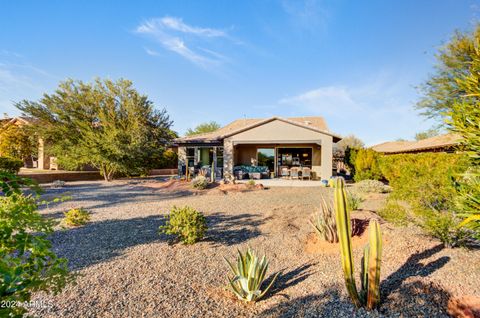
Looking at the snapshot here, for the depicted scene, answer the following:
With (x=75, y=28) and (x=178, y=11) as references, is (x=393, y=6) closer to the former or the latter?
(x=178, y=11)

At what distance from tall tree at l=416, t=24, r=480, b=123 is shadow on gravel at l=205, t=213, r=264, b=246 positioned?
1411 cm

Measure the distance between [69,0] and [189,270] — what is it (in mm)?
10577

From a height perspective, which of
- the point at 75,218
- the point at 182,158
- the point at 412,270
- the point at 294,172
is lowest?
the point at 412,270

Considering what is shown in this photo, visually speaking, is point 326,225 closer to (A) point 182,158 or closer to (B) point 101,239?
(B) point 101,239

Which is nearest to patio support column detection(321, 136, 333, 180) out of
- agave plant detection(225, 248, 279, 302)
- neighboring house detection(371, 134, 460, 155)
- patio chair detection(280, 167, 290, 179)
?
patio chair detection(280, 167, 290, 179)

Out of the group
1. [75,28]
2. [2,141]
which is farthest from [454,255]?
[2,141]

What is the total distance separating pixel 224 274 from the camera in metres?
4.47

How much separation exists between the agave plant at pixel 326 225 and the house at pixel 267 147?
12909 millimetres

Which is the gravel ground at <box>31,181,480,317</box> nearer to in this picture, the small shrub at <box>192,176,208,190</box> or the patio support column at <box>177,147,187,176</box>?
the small shrub at <box>192,176,208,190</box>

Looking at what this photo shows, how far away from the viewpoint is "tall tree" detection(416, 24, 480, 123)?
1366cm

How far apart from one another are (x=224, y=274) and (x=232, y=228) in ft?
8.23

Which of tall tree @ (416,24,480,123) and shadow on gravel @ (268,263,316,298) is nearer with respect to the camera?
shadow on gravel @ (268,263,316,298)

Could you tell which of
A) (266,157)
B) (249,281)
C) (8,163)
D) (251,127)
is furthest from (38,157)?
(249,281)

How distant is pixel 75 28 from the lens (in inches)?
403
